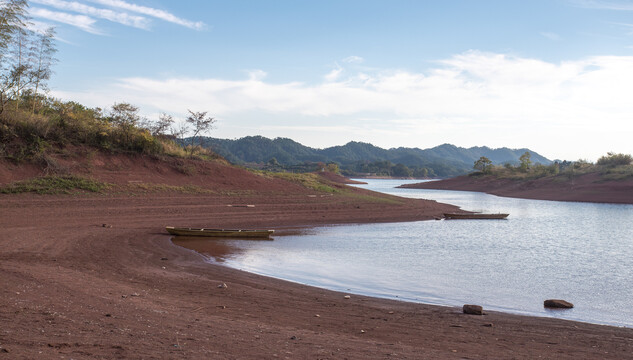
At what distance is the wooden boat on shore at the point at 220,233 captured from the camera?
846 inches

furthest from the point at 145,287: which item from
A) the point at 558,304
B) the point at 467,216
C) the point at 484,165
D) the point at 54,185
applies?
the point at 484,165

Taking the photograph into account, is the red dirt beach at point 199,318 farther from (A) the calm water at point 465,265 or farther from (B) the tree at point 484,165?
(B) the tree at point 484,165

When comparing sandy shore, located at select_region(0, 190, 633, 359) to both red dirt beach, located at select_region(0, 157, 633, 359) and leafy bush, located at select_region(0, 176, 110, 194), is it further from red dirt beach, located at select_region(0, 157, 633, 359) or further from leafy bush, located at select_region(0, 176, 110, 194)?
leafy bush, located at select_region(0, 176, 110, 194)

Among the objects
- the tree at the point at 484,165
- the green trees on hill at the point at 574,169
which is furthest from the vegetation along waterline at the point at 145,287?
the tree at the point at 484,165

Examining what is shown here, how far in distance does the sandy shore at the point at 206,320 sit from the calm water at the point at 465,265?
5.29 feet

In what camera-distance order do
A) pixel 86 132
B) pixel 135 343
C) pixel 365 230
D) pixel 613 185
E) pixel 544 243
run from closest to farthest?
pixel 135 343 < pixel 544 243 < pixel 365 230 < pixel 86 132 < pixel 613 185

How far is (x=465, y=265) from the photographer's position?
17.1m

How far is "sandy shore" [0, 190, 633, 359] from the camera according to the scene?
5844 mm

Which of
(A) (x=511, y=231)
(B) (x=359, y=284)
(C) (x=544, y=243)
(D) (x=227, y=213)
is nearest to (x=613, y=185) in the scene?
(A) (x=511, y=231)

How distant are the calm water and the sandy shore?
5.29ft

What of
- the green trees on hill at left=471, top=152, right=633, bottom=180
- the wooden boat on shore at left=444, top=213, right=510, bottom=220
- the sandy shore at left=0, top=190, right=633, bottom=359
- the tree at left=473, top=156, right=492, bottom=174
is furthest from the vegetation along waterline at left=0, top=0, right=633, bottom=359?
the tree at left=473, top=156, right=492, bottom=174

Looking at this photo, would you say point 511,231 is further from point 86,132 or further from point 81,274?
point 86,132

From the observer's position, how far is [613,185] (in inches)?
2562

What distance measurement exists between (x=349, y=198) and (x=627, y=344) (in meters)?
33.1
